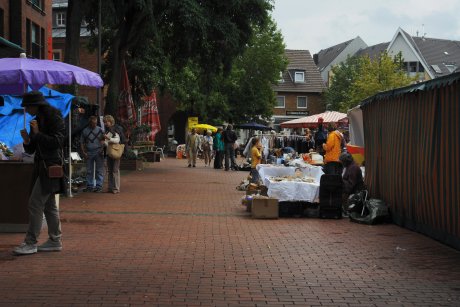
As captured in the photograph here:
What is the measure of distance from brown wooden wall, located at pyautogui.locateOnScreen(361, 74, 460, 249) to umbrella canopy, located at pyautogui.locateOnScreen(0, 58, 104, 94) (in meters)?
5.60

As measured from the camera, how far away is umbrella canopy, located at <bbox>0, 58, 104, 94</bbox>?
31.9 ft

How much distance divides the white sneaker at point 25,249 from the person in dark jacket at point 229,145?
56.5ft

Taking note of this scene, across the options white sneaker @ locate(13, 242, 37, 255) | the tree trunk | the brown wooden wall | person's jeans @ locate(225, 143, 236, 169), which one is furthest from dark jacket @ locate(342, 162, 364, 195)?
person's jeans @ locate(225, 143, 236, 169)

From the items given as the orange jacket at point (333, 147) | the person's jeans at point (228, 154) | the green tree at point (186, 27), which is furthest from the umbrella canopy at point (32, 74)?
the person's jeans at point (228, 154)

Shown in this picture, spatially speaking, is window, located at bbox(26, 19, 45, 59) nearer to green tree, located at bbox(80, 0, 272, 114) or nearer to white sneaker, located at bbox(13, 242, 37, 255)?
green tree, located at bbox(80, 0, 272, 114)

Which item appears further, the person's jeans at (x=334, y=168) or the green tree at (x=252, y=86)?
the green tree at (x=252, y=86)

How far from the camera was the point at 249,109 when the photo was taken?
49.6 metres

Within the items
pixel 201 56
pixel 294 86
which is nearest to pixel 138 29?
pixel 201 56

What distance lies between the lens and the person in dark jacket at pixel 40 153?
7.14m

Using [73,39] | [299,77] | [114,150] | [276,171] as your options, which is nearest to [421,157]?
[276,171]

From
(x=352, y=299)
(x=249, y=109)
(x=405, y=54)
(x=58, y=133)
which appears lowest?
(x=352, y=299)

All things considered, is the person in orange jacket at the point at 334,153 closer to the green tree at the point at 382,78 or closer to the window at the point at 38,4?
the window at the point at 38,4

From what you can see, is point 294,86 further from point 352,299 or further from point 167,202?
point 352,299

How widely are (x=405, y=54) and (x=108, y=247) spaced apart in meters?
58.7
